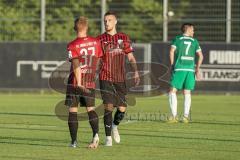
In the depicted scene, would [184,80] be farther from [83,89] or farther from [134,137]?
[83,89]

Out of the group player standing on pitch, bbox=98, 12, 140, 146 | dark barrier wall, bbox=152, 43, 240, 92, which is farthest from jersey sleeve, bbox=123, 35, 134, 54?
dark barrier wall, bbox=152, 43, 240, 92

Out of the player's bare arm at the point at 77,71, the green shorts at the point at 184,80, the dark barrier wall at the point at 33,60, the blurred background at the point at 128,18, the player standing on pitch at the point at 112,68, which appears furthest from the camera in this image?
the blurred background at the point at 128,18

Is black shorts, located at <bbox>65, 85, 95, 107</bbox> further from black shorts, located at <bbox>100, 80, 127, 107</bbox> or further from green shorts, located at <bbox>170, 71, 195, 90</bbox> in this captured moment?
green shorts, located at <bbox>170, 71, 195, 90</bbox>

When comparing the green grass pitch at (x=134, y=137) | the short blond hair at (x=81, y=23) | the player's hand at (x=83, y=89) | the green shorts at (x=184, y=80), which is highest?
the short blond hair at (x=81, y=23)

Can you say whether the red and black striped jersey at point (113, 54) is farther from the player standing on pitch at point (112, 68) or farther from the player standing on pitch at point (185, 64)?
the player standing on pitch at point (185, 64)

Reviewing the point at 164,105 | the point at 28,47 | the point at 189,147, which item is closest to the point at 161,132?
the point at 189,147

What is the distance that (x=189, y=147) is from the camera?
13.1 meters

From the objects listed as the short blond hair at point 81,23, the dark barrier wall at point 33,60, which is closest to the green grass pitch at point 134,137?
the short blond hair at point 81,23

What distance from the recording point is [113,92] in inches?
539

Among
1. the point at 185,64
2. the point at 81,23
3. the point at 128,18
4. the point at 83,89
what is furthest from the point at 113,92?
the point at 128,18

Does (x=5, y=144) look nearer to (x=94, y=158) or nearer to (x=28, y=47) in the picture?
(x=94, y=158)

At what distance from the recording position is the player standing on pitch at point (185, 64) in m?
18.4

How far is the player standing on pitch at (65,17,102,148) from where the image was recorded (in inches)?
497

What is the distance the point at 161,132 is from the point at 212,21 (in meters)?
16.7
